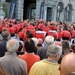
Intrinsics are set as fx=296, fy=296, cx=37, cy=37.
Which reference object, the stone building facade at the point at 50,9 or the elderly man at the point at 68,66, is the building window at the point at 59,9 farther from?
the elderly man at the point at 68,66

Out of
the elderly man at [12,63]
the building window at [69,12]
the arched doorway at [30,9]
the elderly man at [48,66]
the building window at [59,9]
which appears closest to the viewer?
the elderly man at [48,66]

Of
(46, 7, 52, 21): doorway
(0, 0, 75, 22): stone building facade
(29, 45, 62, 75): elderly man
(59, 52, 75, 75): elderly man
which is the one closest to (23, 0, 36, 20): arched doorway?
(0, 0, 75, 22): stone building facade

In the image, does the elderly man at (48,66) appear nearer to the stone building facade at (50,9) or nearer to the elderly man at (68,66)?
the elderly man at (68,66)

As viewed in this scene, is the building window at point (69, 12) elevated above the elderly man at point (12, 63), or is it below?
below

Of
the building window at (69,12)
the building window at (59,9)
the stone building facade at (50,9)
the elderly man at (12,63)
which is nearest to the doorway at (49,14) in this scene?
the stone building facade at (50,9)

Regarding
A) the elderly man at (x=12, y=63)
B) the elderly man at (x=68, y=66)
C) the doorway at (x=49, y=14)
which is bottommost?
the doorway at (x=49, y=14)

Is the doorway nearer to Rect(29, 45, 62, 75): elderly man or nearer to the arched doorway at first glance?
the arched doorway

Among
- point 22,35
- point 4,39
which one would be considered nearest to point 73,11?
point 22,35

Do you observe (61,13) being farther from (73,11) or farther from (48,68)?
(48,68)

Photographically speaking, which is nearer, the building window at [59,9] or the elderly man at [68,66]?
the elderly man at [68,66]

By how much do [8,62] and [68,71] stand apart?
9.28 feet

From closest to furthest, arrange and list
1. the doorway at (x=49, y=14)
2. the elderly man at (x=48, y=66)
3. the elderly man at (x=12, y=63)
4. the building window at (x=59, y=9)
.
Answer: the elderly man at (x=48, y=66), the elderly man at (x=12, y=63), the doorway at (x=49, y=14), the building window at (x=59, y=9)

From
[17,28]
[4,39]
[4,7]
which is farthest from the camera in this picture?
[4,7]

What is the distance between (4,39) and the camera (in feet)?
27.1
